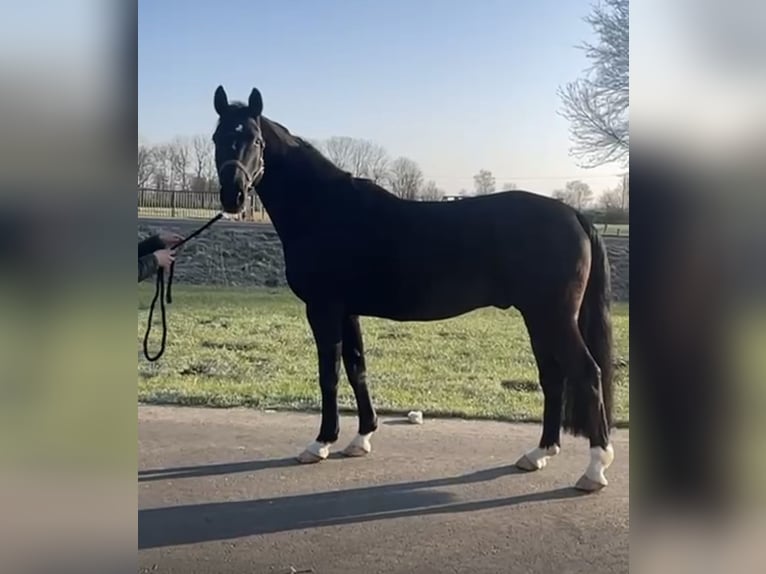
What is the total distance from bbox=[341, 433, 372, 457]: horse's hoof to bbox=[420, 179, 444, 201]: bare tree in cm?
128

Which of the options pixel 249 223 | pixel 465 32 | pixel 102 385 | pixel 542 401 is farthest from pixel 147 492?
pixel 465 32

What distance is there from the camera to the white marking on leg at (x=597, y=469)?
3518mm

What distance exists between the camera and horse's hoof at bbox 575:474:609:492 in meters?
3.52

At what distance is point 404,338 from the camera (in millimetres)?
4121

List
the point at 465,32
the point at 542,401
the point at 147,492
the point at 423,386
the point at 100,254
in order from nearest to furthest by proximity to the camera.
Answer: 1. the point at 100,254
2. the point at 465,32
3. the point at 147,492
4. the point at 542,401
5. the point at 423,386

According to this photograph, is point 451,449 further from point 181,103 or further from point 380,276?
point 181,103

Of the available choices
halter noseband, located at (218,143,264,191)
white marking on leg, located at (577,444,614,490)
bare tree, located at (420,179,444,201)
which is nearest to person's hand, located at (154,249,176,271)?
halter noseband, located at (218,143,264,191)

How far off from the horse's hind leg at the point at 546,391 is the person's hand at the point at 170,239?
168cm

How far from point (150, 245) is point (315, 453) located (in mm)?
1334

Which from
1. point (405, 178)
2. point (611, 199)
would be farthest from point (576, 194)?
point (405, 178)

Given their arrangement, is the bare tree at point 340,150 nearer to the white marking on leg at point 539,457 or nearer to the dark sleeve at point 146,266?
the dark sleeve at point 146,266

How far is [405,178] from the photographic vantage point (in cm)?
365

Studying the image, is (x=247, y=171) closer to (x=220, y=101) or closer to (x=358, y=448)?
(x=220, y=101)

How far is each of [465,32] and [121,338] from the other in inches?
81.8
